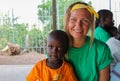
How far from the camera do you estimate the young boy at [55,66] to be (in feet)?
5.84

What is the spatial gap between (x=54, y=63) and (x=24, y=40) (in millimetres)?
7183

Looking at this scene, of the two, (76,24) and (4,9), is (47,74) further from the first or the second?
(4,9)

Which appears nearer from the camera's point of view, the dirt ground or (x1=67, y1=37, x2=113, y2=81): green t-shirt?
(x1=67, y1=37, x2=113, y2=81): green t-shirt

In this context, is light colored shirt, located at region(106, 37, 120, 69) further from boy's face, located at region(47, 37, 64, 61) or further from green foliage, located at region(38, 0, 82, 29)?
green foliage, located at region(38, 0, 82, 29)

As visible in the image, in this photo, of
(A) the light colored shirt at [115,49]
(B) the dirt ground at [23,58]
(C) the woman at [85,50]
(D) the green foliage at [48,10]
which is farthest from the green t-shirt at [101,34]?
(D) the green foliage at [48,10]

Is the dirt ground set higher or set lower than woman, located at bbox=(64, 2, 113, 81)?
lower

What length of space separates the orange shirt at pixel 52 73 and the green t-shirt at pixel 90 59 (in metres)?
0.05

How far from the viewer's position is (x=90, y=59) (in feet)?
5.88

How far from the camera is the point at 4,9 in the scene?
9203 mm

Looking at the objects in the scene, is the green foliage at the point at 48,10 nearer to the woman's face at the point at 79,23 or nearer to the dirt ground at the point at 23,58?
the dirt ground at the point at 23,58

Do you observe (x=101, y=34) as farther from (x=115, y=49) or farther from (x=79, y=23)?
(x=79, y=23)

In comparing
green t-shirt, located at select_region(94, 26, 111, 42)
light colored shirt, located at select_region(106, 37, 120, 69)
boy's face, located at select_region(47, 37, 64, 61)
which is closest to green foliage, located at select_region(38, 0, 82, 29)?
green t-shirt, located at select_region(94, 26, 111, 42)

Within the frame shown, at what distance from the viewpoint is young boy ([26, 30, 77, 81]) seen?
1.78m

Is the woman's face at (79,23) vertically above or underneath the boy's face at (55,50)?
above
